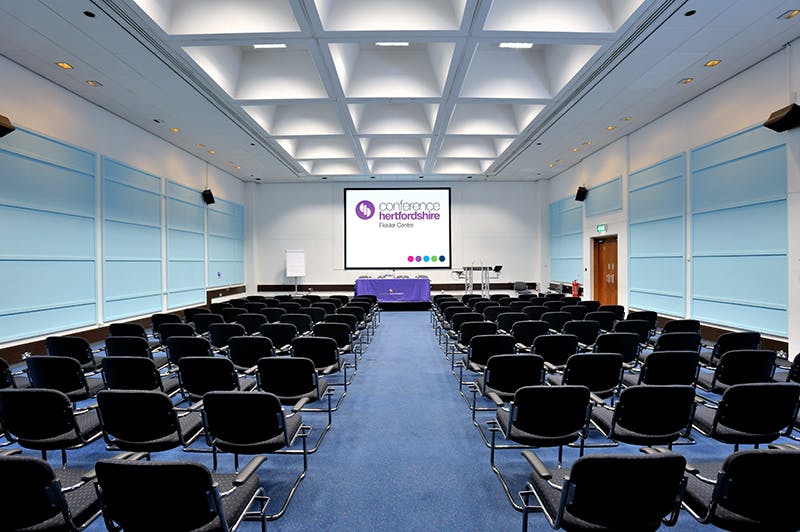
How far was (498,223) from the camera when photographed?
14422 millimetres

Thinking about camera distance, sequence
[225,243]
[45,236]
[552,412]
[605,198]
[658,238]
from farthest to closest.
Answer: [225,243] → [605,198] → [658,238] → [45,236] → [552,412]

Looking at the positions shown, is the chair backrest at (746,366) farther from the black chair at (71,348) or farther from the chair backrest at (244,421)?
the black chair at (71,348)

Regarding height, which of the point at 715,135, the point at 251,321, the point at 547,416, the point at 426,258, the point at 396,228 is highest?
the point at 715,135

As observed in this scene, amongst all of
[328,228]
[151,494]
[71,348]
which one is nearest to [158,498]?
[151,494]

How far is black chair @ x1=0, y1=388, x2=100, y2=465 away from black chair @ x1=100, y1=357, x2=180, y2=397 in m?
0.67

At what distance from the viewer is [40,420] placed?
96.2 inches

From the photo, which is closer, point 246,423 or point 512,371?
point 246,423

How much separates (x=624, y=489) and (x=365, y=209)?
12909mm

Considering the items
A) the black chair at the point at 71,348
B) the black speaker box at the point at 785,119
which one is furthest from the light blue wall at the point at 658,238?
the black chair at the point at 71,348

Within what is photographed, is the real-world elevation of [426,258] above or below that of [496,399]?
above

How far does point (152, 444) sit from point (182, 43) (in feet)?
16.5

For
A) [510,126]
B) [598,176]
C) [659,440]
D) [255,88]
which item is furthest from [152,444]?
[598,176]

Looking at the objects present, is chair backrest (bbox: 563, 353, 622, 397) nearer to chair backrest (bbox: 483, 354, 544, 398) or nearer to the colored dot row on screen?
chair backrest (bbox: 483, 354, 544, 398)

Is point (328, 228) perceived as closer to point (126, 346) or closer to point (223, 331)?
point (223, 331)
